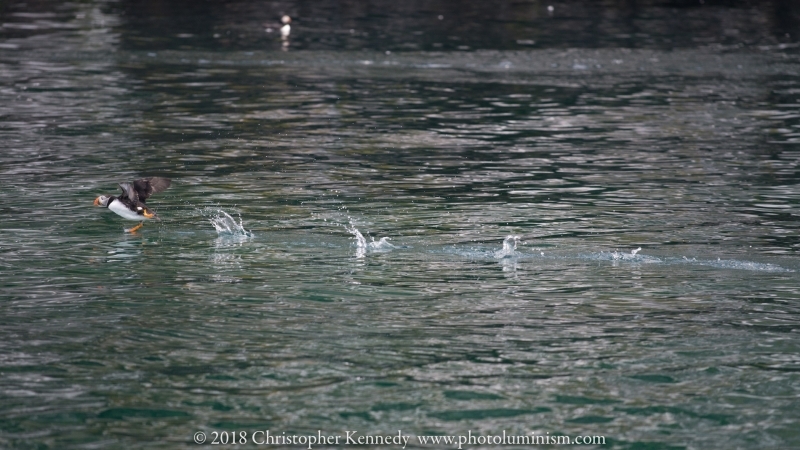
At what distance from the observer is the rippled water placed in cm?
845

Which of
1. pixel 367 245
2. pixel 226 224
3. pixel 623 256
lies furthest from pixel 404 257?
pixel 226 224

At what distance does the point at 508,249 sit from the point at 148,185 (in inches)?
147

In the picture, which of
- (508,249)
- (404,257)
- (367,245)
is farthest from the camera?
(367,245)

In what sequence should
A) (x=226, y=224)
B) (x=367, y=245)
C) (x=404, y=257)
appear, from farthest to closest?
1. (x=226, y=224)
2. (x=367, y=245)
3. (x=404, y=257)

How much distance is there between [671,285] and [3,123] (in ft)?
42.9

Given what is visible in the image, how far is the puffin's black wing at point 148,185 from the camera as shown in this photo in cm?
1309

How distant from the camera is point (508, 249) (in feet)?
41.5

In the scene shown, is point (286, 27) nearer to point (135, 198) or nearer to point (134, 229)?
point (134, 229)

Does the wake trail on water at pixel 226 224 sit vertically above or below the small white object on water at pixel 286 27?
below

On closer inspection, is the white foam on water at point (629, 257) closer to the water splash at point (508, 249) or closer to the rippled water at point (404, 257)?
the rippled water at point (404, 257)

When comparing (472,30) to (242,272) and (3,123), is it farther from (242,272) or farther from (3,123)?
(242,272)

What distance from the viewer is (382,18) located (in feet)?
129

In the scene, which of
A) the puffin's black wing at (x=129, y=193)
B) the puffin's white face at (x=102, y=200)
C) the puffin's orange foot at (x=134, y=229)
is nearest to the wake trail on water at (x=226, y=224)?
the puffin's orange foot at (x=134, y=229)

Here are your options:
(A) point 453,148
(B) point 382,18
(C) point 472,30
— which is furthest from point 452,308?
(B) point 382,18
